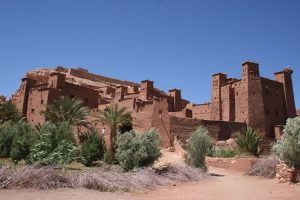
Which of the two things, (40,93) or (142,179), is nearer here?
(142,179)

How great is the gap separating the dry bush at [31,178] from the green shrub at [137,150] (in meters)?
5.45

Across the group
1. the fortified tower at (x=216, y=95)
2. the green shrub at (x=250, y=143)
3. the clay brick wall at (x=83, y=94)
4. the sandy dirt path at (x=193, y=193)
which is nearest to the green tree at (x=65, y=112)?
the clay brick wall at (x=83, y=94)

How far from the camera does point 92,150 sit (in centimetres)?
2372

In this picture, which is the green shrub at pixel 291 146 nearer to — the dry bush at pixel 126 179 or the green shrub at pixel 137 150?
the dry bush at pixel 126 179

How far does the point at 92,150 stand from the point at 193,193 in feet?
40.3

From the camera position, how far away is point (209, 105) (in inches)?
1574

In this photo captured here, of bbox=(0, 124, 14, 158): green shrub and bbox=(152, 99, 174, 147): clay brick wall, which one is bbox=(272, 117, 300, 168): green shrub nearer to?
bbox=(152, 99, 174, 147): clay brick wall

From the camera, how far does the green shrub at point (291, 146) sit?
14.3 meters

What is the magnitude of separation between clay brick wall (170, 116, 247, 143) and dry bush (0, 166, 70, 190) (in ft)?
61.5

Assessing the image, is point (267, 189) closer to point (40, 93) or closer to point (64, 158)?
point (64, 158)

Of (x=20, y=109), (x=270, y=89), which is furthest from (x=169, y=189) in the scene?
(x=20, y=109)

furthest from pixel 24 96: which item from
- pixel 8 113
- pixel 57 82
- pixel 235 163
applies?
pixel 235 163

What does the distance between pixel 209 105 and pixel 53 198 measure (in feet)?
103

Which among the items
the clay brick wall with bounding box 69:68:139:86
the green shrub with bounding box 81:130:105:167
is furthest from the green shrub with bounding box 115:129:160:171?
the clay brick wall with bounding box 69:68:139:86
